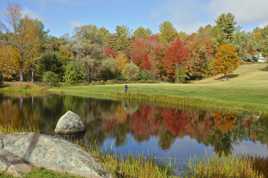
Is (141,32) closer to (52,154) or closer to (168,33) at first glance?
(168,33)

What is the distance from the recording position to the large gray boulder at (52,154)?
883 centimetres

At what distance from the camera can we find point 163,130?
23.9 metres

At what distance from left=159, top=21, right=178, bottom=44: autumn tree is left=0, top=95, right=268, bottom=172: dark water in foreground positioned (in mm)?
74668

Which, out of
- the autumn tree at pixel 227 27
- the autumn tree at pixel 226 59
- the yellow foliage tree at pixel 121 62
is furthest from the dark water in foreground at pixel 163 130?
the autumn tree at pixel 227 27

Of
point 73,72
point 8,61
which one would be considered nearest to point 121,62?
point 73,72

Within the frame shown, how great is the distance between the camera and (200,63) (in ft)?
282

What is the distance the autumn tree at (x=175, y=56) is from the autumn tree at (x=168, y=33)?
1006 inches

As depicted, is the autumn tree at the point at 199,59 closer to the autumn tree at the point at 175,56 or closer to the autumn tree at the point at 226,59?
the autumn tree at the point at 175,56

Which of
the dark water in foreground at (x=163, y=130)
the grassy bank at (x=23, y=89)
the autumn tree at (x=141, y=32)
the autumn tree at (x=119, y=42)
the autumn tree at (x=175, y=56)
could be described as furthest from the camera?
the autumn tree at (x=141, y=32)

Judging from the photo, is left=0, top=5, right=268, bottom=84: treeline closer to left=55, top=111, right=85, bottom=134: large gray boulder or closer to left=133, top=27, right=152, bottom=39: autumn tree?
left=133, top=27, right=152, bottom=39: autumn tree

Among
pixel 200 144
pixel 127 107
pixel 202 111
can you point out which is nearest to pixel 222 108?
pixel 202 111

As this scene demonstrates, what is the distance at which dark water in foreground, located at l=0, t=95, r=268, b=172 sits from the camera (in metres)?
17.5

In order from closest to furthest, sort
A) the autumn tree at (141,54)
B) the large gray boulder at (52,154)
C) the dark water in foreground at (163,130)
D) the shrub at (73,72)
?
the large gray boulder at (52,154) → the dark water in foreground at (163,130) → the shrub at (73,72) → the autumn tree at (141,54)

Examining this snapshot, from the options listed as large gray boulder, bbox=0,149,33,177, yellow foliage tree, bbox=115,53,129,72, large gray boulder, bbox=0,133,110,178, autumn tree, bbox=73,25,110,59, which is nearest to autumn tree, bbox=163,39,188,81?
yellow foliage tree, bbox=115,53,129,72
